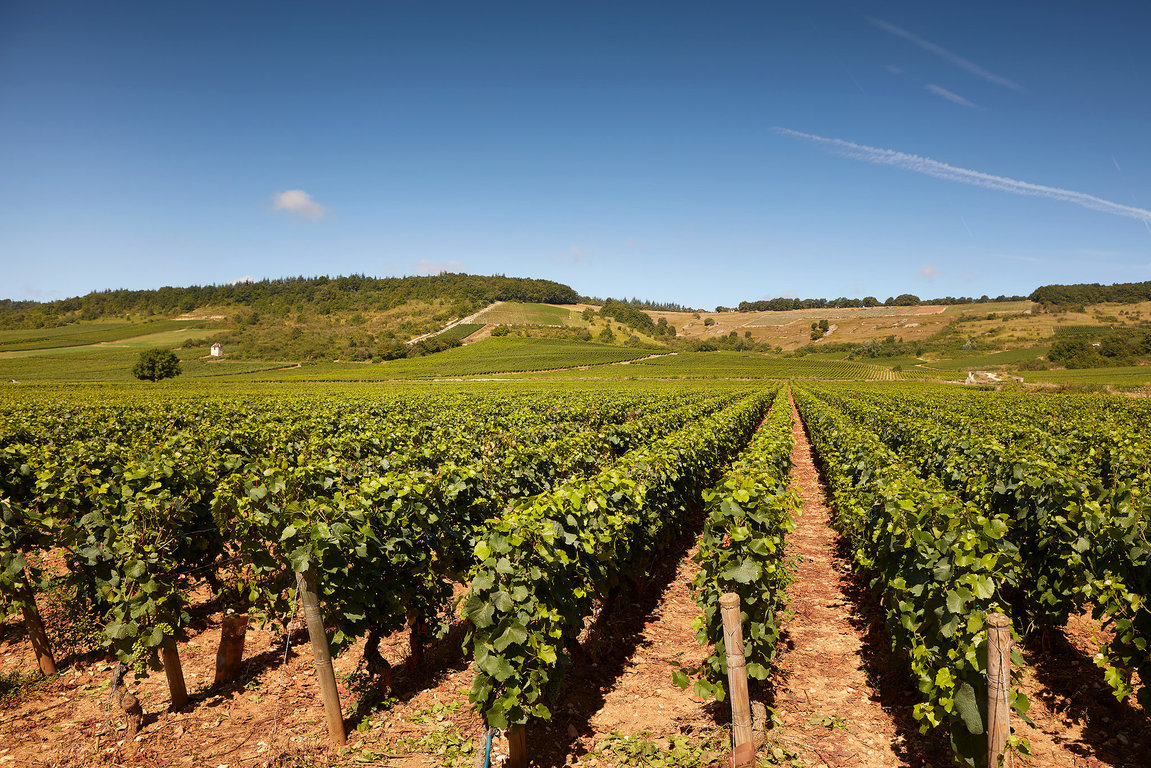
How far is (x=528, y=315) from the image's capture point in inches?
6029

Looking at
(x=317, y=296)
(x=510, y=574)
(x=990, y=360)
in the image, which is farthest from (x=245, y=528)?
(x=317, y=296)

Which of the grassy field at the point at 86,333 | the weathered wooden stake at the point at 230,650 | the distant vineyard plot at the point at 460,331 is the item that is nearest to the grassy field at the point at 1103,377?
the weathered wooden stake at the point at 230,650

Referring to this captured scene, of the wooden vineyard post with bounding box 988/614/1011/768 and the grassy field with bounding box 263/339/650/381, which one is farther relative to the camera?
the grassy field with bounding box 263/339/650/381

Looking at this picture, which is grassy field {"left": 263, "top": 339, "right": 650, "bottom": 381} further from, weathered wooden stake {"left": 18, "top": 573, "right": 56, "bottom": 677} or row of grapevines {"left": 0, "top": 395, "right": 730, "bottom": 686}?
weathered wooden stake {"left": 18, "top": 573, "right": 56, "bottom": 677}

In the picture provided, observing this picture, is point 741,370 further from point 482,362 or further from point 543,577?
point 543,577

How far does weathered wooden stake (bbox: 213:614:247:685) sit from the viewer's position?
18.1ft

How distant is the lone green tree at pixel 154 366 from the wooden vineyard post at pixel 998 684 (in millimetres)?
91621

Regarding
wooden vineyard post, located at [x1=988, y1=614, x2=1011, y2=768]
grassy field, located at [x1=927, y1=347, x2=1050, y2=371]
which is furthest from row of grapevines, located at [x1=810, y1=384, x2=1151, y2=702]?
grassy field, located at [x1=927, y1=347, x2=1050, y2=371]

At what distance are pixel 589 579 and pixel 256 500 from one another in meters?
3.58

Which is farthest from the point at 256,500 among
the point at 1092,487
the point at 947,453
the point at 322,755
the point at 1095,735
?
the point at 947,453

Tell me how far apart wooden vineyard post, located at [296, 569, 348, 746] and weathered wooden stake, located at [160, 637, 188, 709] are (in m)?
1.56

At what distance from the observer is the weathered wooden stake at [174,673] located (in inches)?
198

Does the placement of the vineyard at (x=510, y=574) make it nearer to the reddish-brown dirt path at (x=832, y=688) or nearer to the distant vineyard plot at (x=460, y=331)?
the reddish-brown dirt path at (x=832, y=688)

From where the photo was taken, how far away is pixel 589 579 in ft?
18.3
